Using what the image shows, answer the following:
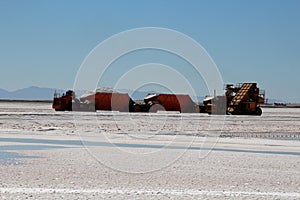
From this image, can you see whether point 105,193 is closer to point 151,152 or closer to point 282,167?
point 282,167

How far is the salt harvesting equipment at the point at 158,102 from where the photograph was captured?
154 feet

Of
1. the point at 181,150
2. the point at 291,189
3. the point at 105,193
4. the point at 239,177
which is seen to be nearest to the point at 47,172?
the point at 105,193

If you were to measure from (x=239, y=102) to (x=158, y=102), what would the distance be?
26.0ft

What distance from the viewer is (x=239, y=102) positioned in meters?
46.7

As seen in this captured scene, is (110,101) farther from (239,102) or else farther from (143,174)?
(143,174)

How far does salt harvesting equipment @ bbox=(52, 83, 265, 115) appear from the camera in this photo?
4700 cm

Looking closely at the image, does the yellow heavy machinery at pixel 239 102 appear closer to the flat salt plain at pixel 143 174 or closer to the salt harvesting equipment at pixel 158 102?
the salt harvesting equipment at pixel 158 102

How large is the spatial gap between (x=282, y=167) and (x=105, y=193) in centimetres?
509

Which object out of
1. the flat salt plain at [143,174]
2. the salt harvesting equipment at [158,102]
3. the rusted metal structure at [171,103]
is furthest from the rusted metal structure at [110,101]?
the flat salt plain at [143,174]

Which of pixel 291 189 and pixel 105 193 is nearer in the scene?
pixel 105 193

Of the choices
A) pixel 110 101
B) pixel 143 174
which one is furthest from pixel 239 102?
pixel 143 174

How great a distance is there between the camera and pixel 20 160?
37.9 feet

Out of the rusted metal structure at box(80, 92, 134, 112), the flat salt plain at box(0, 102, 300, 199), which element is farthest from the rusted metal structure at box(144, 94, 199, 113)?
the flat salt plain at box(0, 102, 300, 199)

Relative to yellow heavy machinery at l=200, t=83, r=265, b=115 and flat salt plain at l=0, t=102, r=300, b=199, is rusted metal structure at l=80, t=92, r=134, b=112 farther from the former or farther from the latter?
flat salt plain at l=0, t=102, r=300, b=199
